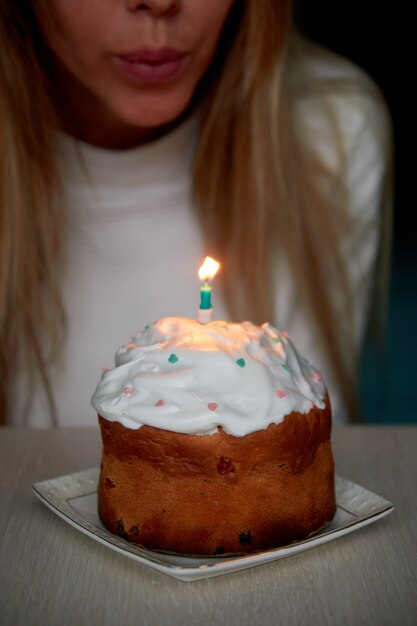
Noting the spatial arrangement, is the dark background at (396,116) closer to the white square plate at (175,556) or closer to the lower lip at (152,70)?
the lower lip at (152,70)

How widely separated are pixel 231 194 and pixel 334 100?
39 cm

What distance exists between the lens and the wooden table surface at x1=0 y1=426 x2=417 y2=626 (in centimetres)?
84

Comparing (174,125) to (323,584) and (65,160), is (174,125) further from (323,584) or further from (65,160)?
(323,584)

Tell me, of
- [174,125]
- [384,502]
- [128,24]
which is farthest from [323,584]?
[174,125]

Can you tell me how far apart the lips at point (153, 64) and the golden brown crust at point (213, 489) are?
657 millimetres

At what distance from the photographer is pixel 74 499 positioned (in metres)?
1.07

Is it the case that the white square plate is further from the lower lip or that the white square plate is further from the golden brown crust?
the lower lip

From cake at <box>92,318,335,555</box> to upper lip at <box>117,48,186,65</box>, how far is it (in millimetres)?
566

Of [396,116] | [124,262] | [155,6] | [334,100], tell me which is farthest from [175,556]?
[396,116]

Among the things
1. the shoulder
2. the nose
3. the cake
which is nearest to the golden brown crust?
the cake

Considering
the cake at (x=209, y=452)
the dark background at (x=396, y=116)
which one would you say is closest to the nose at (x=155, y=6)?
the cake at (x=209, y=452)

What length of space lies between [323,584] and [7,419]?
0.99 meters

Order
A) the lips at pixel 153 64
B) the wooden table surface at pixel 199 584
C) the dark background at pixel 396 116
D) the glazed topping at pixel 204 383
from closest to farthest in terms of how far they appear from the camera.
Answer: the wooden table surface at pixel 199 584
the glazed topping at pixel 204 383
the lips at pixel 153 64
the dark background at pixel 396 116

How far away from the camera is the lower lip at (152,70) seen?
141 cm
